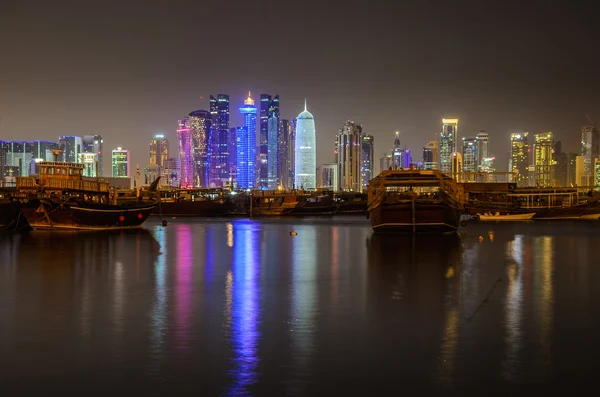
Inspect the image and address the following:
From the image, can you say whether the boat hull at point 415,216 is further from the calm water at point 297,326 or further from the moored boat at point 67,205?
the moored boat at point 67,205

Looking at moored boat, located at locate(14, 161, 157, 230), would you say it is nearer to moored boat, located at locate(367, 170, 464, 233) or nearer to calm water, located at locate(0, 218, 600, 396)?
moored boat, located at locate(367, 170, 464, 233)

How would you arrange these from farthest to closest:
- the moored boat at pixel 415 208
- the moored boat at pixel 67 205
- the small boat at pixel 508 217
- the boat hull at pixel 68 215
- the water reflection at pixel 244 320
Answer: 1. the small boat at pixel 508 217
2. the moored boat at pixel 67 205
3. the boat hull at pixel 68 215
4. the moored boat at pixel 415 208
5. the water reflection at pixel 244 320

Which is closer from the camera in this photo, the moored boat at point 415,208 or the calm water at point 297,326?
the calm water at point 297,326

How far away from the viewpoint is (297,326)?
49.1ft

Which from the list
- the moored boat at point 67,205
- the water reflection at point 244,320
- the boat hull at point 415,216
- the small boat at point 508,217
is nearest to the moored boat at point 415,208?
the boat hull at point 415,216

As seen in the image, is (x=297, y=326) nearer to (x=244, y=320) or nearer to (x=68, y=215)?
(x=244, y=320)

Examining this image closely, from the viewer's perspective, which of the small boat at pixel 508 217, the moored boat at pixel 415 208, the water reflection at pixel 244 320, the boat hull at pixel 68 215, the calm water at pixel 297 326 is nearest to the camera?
the calm water at pixel 297 326

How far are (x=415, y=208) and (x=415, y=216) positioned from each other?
538mm

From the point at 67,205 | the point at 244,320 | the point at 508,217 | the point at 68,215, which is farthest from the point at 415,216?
the point at 508,217

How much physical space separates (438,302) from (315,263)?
11.2 metres

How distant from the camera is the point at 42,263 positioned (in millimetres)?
28234

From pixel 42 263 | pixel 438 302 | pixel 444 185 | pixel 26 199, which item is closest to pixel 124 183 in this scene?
pixel 26 199

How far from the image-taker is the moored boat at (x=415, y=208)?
4522 cm

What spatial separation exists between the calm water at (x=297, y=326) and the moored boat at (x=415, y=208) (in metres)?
15.4
